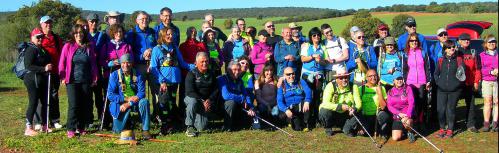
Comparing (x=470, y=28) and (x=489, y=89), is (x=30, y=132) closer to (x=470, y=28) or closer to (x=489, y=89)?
(x=489, y=89)

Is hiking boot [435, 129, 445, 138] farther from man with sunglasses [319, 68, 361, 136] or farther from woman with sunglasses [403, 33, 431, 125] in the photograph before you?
man with sunglasses [319, 68, 361, 136]

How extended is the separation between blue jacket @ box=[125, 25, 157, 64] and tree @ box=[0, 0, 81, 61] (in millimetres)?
21742

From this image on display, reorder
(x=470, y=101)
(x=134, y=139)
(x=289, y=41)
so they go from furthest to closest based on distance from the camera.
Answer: (x=289, y=41), (x=470, y=101), (x=134, y=139)

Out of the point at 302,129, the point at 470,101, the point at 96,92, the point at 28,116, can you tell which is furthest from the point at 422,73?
the point at 28,116

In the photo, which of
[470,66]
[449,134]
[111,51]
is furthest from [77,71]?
[470,66]

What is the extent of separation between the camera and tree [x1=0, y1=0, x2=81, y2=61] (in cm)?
3488

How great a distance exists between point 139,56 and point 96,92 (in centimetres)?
95

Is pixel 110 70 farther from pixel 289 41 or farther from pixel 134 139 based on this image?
pixel 289 41

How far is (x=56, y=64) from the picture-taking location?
28.3 ft

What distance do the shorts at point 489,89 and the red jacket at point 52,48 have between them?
674cm

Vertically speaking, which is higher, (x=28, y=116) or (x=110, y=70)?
(x=110, y=70)

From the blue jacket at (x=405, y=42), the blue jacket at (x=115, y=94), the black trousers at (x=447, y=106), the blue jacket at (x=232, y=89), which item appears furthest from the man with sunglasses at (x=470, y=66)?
the blue jacket at (x=115, y=94)

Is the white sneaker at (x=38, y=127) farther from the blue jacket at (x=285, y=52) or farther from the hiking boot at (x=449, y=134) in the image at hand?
the hiking boot at (x=449, y=134)

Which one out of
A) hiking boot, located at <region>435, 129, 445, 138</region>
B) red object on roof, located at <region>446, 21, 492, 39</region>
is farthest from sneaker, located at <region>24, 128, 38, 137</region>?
red object on roof, located at <region>446, 21, 492, 39</region>
